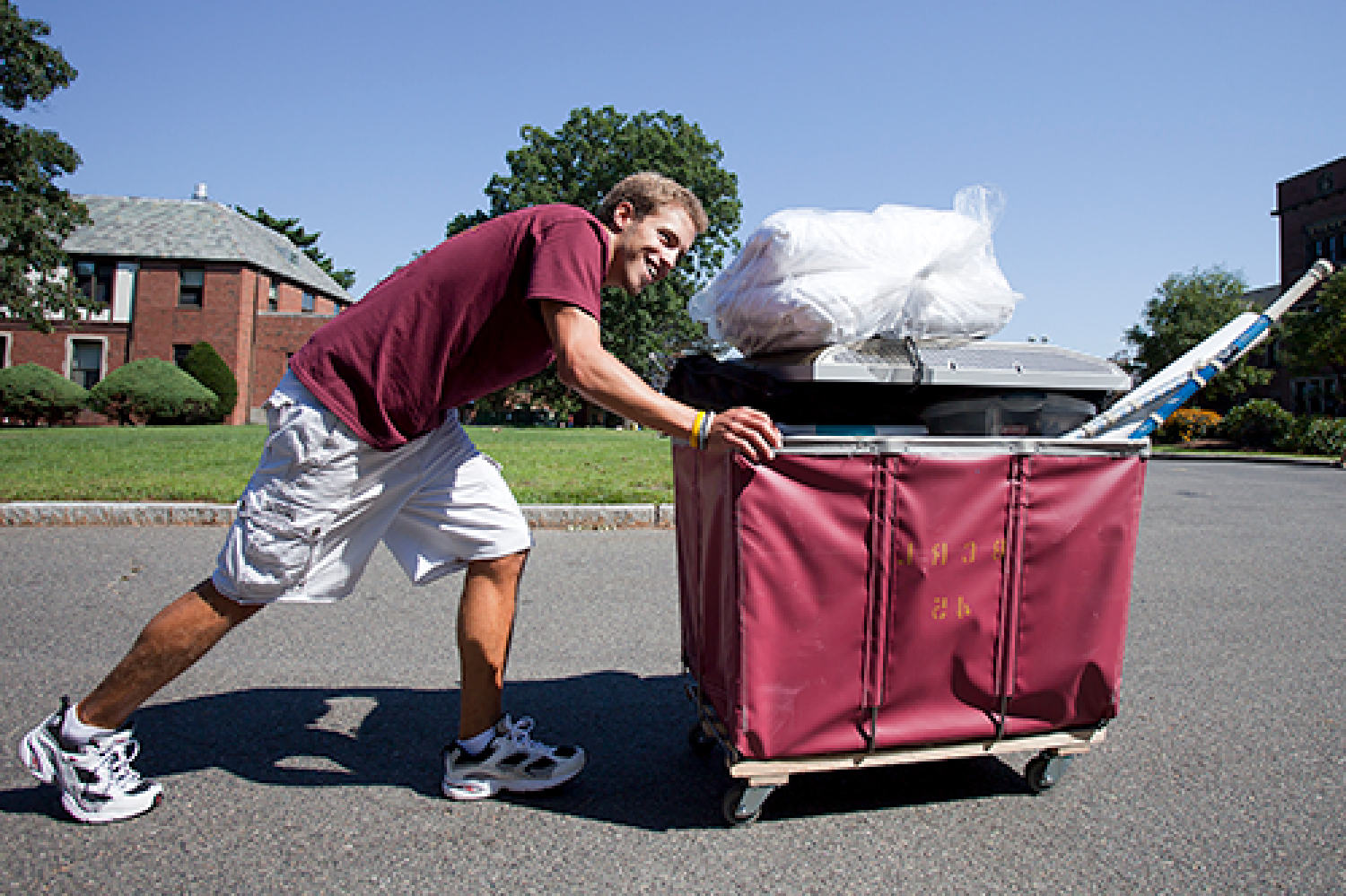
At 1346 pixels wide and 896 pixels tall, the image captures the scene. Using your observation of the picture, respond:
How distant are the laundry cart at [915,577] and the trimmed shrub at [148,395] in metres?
29.8

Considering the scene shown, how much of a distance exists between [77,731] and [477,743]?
1.04 m

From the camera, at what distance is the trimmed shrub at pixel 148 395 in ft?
88.1

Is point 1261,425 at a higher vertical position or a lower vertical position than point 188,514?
higher

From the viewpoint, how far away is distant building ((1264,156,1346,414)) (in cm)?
3884

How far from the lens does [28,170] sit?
Result: 23.0 m

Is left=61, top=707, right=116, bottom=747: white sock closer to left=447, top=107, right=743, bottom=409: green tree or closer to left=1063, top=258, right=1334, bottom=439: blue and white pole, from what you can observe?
left=1063, top=258, right=1334, bottom=439: blue and white pole

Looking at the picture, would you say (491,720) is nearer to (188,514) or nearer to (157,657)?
(157,657)

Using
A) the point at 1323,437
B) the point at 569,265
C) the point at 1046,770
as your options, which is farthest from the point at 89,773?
the point at 1323,437

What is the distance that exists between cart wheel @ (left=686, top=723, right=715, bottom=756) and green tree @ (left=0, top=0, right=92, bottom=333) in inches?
1089

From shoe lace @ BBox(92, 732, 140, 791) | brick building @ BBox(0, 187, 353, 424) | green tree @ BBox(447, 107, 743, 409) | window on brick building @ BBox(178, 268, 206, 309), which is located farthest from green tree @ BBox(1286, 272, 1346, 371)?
window on brick building @ BBox(178, 268, 206, 309)

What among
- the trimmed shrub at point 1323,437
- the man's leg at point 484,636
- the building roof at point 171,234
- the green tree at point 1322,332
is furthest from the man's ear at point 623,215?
the building roof at point 171,234

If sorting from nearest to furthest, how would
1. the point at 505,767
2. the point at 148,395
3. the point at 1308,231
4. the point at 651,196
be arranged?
1. the point at 651,196
2. the point at 505,767
3. the point at 148,395
4. the point at 1308,231

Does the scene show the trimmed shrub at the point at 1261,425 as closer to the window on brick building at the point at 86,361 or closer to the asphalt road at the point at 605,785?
the asphalt road at the point at 605,785

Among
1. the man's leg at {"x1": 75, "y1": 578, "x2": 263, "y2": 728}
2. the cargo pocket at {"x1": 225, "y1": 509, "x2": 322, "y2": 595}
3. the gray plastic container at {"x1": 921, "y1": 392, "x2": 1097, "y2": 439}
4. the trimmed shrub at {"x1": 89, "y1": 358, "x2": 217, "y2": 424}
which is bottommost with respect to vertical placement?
the man's leg at {"x1": 75, "y1": 578, "x2": 263, "y2": 728}
